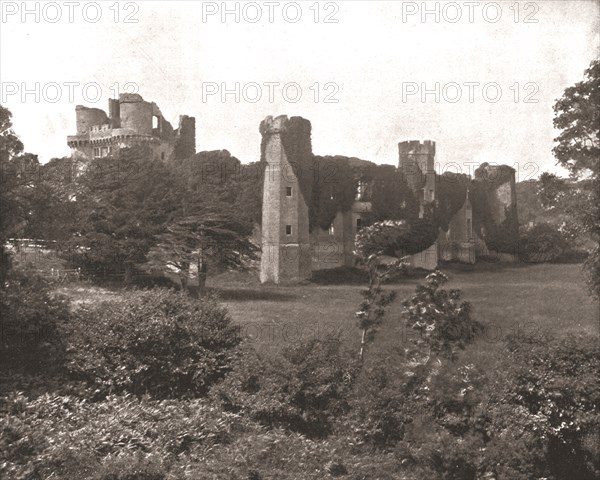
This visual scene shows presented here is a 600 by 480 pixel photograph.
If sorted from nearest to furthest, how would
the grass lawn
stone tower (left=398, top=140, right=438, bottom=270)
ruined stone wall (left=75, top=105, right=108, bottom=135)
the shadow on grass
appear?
the grass lawn → the shadow on grass → stone tower (left=398, top=140, right=438, bottom=270) → ruined stone wall (left=75, top=105, right=108, bottom=135)

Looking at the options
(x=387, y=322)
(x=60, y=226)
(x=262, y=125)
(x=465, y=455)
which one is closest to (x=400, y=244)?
(x=262, y=125)

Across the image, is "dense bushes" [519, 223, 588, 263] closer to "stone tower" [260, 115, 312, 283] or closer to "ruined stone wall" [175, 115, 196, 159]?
"stone tower" [260, 115, 312, 283]

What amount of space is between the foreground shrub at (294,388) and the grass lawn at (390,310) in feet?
4.23

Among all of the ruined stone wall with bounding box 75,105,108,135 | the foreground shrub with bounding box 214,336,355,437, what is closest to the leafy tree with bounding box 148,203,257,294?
the foreground shrub with bounding box 214,336,355,437

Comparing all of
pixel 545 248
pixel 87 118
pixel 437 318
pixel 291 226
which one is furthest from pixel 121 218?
pixel 87 118

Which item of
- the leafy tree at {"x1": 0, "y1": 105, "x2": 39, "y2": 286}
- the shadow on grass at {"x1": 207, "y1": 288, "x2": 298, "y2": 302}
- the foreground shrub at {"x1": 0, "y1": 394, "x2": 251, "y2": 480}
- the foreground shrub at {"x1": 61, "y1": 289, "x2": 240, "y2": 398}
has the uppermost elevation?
the leafy tree at {"x1": 0, "y1": 105, "x2": 39, "y2": 286}

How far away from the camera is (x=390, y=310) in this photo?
20.3 metres

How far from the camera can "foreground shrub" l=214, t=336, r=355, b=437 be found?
1405cm

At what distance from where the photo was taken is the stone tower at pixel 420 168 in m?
43.1

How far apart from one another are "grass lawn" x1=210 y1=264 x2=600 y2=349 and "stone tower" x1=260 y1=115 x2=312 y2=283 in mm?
3380

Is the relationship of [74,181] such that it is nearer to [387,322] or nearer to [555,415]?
[387,322]

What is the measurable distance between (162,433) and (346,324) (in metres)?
7.72

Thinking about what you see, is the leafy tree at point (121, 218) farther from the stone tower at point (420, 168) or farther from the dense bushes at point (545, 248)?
the stone tower at point (420, 168)

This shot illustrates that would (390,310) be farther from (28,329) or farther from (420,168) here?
(420,168)
